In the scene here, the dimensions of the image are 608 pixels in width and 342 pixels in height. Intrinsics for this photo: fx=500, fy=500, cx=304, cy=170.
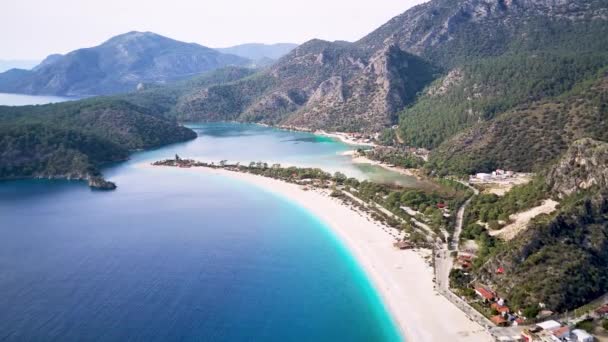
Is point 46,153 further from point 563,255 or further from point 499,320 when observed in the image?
point 563,255

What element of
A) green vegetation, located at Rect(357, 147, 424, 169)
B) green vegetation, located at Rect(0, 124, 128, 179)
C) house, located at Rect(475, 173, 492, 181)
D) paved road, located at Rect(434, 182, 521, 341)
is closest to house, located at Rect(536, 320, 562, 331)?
paved road, located at Rect(434, 182, 521, 341)

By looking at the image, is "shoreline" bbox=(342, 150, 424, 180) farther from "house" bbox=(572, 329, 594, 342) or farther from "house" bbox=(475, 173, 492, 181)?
"house" bbox=(572, 329, 594, 342)

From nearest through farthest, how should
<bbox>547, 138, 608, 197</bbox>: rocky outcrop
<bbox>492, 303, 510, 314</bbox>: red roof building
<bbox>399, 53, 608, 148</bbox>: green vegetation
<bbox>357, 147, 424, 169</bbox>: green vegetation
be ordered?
1. <bbox>492, 303, 510, 314</bbox>: red roof building
2. <bbox>547, 138, 608, 197</bbox>: rocky outcrop
3. <bbox>357, 147, 424, 169</bbox>: green vegetation
4. <bbox>399, 53, 608, 148</bbox>: green vegetation

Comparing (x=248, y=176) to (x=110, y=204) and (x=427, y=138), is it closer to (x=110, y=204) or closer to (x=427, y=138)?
(x=110, y=204)

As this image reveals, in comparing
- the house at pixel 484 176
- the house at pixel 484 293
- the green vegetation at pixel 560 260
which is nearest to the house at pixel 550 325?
the green vegetation at pixel 560 260

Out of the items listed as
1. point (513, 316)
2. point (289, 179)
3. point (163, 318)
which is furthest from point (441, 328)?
point (289, 179)

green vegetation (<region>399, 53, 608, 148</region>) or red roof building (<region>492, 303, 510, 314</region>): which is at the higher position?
green vegetation (<region>399, 53, 608, 148</region>)
